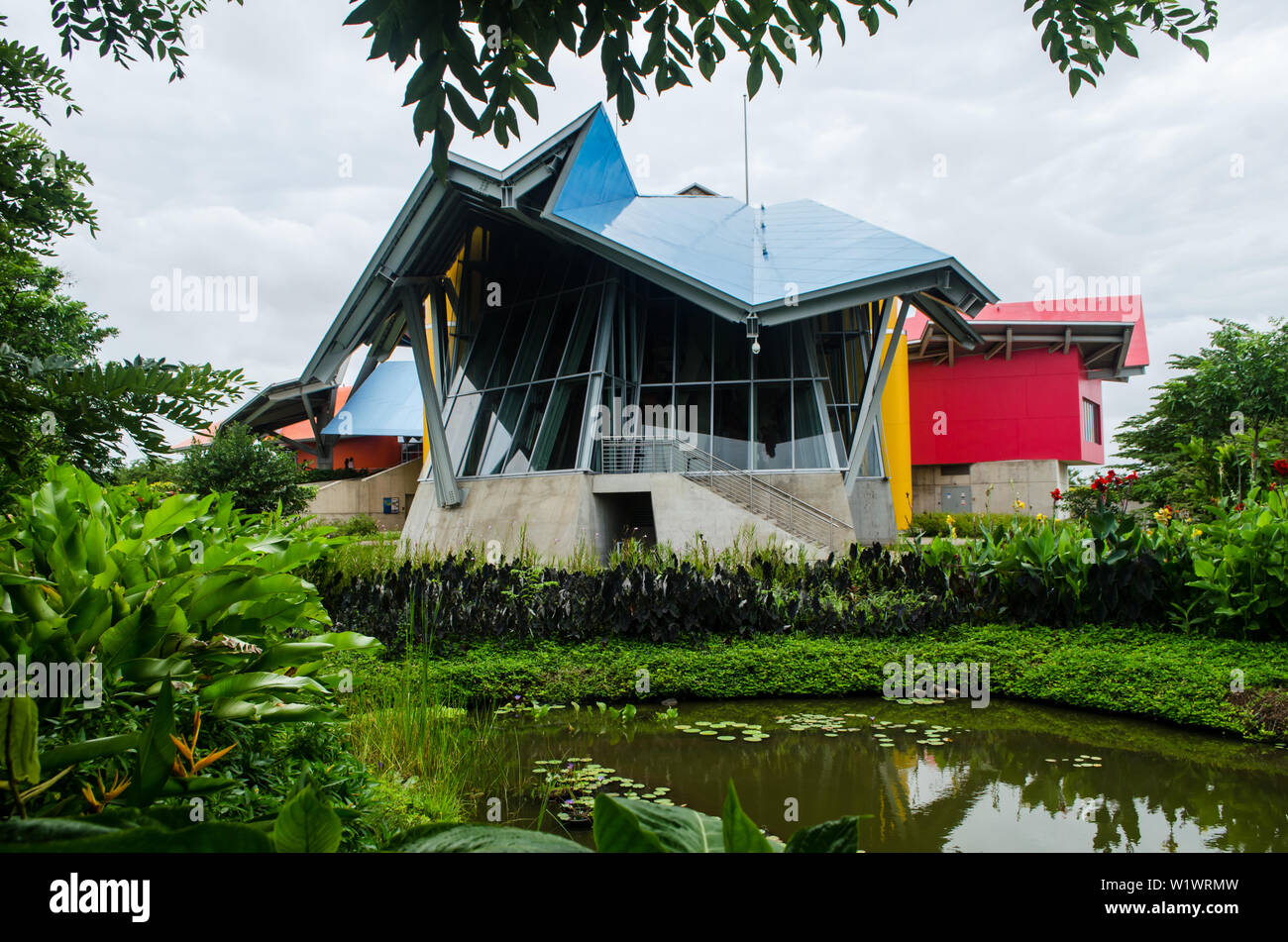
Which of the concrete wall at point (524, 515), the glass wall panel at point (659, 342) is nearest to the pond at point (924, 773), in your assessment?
the concrete wall at point (524, 515)

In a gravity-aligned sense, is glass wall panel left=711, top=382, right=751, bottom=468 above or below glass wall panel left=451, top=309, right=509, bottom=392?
below

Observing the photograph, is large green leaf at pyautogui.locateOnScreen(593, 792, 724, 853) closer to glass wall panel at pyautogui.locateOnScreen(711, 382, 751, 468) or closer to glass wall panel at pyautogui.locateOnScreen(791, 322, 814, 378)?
glass wall panel at pyautogui.locateOnScreen(711, 382, 751, 468)

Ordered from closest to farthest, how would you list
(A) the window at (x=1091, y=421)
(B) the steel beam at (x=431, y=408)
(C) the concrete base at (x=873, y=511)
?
(B) the steel beam at (x=431, y=408) → (C) the concrete base at (x=873, y=511) → (A) the window at (x=1091, y=421)

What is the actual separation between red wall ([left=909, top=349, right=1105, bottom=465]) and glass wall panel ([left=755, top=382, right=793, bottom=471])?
13570 mm

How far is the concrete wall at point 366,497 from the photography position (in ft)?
112

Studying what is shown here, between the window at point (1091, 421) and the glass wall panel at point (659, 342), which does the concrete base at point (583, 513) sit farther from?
the window at point (1091, 421)

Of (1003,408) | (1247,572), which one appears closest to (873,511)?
(1003,408)

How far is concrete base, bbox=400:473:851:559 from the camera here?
17766 millimetres

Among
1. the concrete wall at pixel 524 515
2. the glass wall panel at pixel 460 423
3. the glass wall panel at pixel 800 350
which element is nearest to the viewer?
the concrete wall at pixel 524 515

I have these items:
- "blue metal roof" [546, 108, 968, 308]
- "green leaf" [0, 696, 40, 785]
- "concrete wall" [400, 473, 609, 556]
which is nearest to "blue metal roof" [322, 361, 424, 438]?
"concrete wall" [400, 473, 609, 556]

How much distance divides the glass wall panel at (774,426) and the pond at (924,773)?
13.0 m
